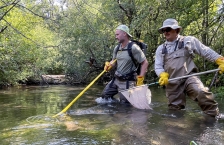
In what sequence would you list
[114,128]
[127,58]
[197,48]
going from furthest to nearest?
[127,58] → [197,48] → [114,128]

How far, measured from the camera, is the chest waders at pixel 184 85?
14.9 feet

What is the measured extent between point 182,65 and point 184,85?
14.9 inches

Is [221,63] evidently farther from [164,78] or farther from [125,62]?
[125,62]

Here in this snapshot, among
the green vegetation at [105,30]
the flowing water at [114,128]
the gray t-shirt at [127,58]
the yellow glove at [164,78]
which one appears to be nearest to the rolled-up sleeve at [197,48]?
the yellow glove at [164,78]

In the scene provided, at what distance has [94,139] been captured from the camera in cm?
337

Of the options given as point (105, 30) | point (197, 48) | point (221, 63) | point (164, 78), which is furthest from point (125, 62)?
point (105, 30)

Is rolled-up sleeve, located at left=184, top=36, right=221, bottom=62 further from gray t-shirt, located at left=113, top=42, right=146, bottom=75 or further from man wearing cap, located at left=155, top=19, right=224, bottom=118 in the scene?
gray t-shirt, located at left=113, top=42, right=146, bottom=75

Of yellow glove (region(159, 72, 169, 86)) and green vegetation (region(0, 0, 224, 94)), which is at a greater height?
green vegetation (region(0, 0, 224, 94))

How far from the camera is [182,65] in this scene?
487 cm

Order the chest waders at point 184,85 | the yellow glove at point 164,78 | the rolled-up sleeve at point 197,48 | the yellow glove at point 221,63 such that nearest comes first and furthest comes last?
the yellow glove at point 221,63, the chest waders at point 184,85, the rolled-up sleeve at point 197,48, the yellow glove at point 164,78

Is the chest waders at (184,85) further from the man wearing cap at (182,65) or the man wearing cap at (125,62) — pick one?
the man wearing cap at (125,62)

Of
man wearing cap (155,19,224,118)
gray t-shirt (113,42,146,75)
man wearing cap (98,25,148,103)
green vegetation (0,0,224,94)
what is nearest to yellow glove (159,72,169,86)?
man wearing cap (155,19,224,118)

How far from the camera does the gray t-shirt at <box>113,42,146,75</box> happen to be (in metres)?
6.05

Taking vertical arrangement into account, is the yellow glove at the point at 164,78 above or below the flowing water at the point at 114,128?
above
